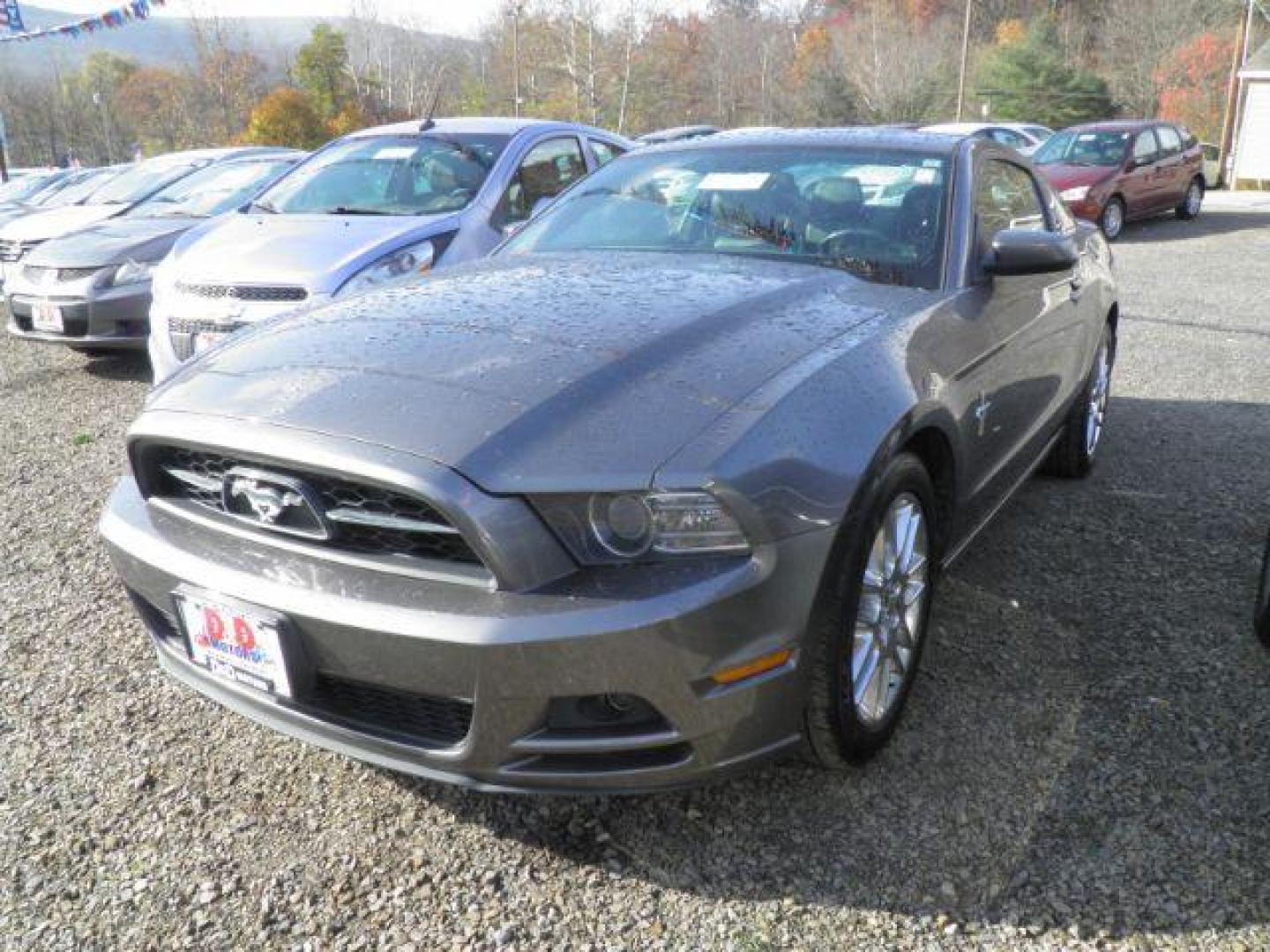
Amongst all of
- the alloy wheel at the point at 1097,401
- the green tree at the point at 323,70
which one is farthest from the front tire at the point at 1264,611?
the green tree at the point at 323,70

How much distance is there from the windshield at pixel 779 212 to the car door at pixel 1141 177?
12.2 m

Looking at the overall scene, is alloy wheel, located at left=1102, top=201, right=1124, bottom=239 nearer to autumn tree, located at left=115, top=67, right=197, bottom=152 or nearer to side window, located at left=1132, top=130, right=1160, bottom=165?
side window, located at left=1132, top=130, right=1160, bottom=165

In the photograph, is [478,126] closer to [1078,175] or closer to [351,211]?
[351,211]

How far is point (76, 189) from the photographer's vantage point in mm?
12492

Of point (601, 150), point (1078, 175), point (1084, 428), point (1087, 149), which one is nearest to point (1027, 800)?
point (1084, 428)

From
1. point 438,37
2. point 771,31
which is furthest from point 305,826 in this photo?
point 438,37

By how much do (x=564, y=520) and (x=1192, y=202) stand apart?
1724cm

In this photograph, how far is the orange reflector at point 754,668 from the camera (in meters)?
1.90

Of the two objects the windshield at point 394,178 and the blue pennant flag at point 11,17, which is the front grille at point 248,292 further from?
the blue pennant flag at point 11,17

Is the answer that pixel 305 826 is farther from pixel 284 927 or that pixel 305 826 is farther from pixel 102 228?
pixel 102 228

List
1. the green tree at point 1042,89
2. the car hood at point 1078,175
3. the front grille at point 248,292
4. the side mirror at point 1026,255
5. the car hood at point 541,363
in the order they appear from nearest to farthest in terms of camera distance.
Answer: the car hood at point 541,363, the side mirror at point 1026,255, the front grille at point 248,292, the car hood at point 1078,175, the green tree at point 1042,89

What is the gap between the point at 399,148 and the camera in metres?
6.36

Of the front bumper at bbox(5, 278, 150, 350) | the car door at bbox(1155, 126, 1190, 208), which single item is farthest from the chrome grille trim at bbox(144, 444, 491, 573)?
the car door at bbox(1155, 126, 1190, 208)

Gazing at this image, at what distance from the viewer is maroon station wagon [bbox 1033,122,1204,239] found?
1335 centimetres
